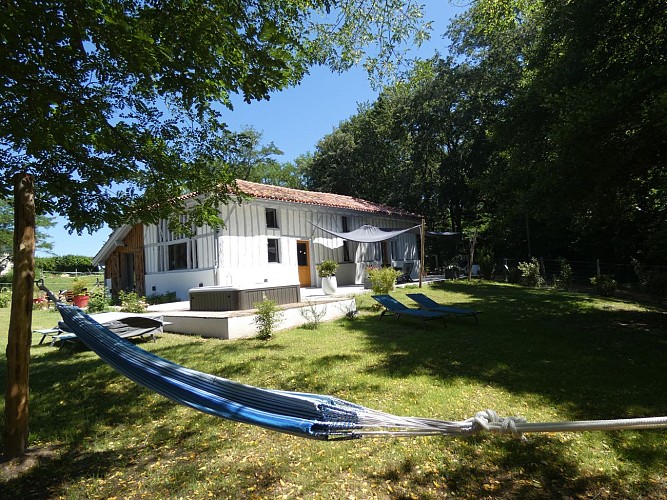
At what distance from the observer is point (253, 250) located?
37.9 ft

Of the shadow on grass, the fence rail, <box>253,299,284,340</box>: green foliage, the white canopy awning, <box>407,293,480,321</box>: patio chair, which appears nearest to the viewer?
the shadow on grass

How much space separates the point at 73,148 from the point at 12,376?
2938 millimetres

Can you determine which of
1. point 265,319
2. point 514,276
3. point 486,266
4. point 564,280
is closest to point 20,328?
point 265,319

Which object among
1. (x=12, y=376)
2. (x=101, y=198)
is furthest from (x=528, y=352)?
(x=101, y=198)

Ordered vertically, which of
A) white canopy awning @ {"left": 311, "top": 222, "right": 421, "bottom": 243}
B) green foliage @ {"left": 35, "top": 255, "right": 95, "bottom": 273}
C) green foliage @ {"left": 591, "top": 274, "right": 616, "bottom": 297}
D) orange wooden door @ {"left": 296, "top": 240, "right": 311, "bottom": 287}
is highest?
green foliage @ {"left": 35, "top": 255, "right": 95, "bottom": 273}

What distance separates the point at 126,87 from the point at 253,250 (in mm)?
7063

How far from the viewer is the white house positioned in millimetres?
11047

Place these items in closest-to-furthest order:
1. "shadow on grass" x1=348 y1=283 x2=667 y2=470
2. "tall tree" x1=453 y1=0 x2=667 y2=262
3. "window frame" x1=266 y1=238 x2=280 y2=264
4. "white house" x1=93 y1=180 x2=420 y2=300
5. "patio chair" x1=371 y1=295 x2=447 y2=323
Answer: "shadow on grass" x1=348 y1=283 x2=667 y2=470
"tall tree" x1=453 y1=0 x2=667 y2=262
"patio chair" x1=371 y1=295 x2=447 y2=323
"white house" x1=93 y1=180 x2=420 y2=300
"window frame" x1=266 y1=238 x2=280 y2=264

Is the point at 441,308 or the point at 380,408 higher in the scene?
the point at 441,308

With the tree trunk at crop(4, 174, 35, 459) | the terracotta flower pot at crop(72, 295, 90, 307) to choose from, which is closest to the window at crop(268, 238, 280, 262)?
the terracotta flower pot at crop(72, 295, 90, 307)

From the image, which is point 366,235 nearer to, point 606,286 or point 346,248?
point 346,248

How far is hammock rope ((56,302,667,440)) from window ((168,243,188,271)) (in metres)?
10.1

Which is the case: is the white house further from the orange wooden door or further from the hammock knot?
the hammock knot

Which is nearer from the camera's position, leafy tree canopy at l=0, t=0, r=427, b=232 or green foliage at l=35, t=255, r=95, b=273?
leafy tree canopy at l=0, t=0, r=427, b=232
